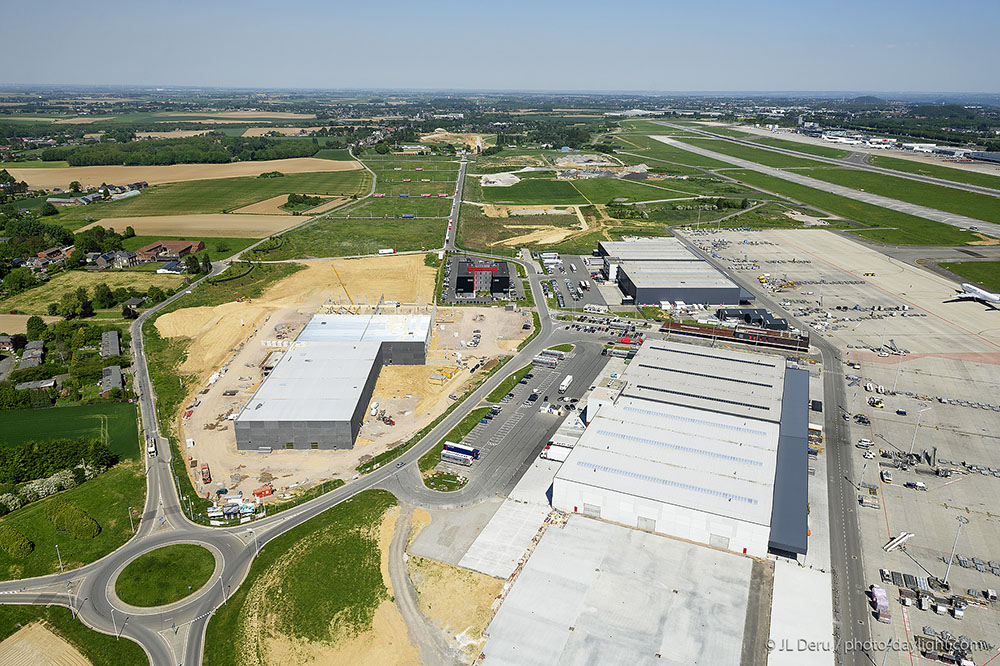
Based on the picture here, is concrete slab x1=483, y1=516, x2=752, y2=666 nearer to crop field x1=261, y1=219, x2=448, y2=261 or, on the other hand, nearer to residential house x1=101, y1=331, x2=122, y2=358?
Result: residential house x1=101, y1=331, x2=122, y2=358

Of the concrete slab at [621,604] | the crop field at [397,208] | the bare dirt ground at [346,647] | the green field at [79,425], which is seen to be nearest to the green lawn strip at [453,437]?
the concrete slab at [621,604]

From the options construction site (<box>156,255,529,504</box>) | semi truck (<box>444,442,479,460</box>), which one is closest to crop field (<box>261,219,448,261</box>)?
construction site (<box>156,255,529,504</box>)

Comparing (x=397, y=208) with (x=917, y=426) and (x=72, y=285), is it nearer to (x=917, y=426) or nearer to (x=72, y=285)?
(x=72, y=285)

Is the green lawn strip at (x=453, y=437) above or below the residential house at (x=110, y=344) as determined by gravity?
below

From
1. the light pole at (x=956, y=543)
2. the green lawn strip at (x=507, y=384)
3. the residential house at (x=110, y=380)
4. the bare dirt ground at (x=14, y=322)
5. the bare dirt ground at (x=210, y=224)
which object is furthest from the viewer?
the bare dirt ground at (x=210, y=224)

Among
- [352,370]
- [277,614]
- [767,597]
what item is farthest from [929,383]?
[277,614]

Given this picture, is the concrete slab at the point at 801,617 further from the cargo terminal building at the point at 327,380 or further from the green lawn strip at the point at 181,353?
the green lawn strip at the point at 181,353

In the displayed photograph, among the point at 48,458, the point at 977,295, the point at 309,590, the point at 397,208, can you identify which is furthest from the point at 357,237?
the point at 977,295
